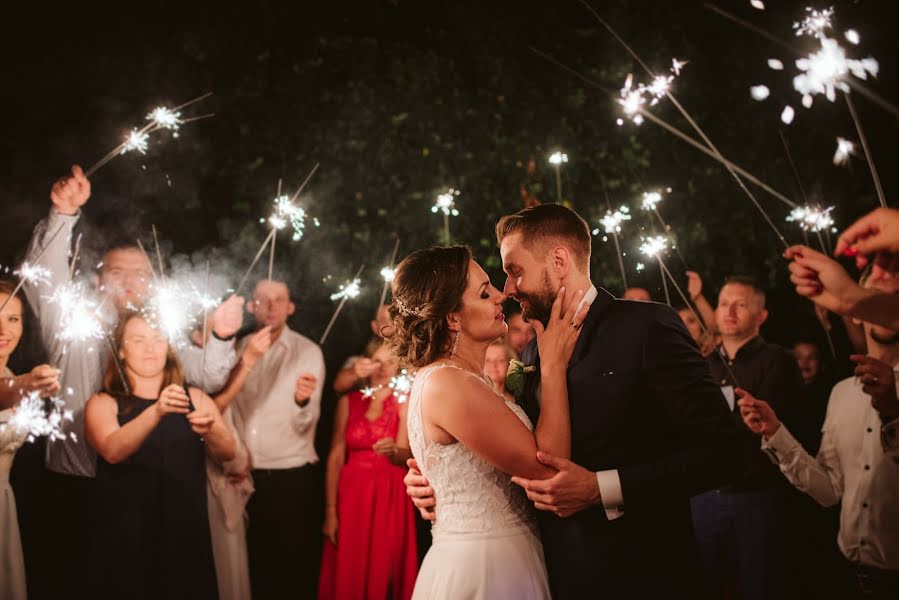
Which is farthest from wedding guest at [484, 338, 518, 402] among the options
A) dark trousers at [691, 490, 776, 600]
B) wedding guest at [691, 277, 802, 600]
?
dark trousers at [691, 490, 776, 600]

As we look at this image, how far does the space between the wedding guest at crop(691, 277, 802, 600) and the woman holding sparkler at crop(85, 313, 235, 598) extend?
10.5ft

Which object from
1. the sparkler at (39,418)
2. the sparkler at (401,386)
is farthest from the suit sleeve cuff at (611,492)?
the sparkler at (39,418)

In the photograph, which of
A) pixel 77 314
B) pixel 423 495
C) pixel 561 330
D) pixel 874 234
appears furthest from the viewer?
pixel 77 314

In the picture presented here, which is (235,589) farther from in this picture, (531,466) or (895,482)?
(895,482)

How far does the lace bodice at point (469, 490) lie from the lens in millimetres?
2566

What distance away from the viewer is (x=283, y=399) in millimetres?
5168

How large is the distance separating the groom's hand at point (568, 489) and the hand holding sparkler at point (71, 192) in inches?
142

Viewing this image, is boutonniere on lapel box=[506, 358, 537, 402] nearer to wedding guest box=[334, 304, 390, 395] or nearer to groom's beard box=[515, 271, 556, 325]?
groom's beard box=[515, 271, 556, 325]

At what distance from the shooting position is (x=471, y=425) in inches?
95.0

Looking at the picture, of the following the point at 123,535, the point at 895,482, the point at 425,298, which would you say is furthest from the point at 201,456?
the point at 895,482

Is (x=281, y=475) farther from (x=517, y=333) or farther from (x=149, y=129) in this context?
→ (x=149, y=129)

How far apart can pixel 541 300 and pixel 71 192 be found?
3.35 m

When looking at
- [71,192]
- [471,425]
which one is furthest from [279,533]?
[471,425]

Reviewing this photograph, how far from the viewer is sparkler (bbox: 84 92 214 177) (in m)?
4.85
